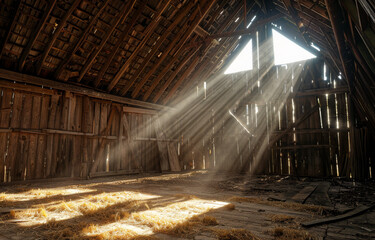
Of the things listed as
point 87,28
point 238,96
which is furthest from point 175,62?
point 87,28

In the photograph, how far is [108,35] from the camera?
6922 mm

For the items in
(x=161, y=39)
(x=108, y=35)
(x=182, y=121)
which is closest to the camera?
(x=108, y=35)

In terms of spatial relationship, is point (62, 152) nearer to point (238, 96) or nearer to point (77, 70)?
point (77, 70)

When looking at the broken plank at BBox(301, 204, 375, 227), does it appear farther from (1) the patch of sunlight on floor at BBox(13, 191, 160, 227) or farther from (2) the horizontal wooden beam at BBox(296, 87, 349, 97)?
(2) the horizontal wooden beam at BBox(296, 87, 349, 97)

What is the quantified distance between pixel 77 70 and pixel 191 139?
21.2 feet

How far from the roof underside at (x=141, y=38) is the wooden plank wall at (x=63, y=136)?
75 centimetres

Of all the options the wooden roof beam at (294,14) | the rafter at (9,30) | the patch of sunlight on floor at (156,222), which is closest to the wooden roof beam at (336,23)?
the wooden roof beam at (294,14)

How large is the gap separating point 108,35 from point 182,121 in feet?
20.4

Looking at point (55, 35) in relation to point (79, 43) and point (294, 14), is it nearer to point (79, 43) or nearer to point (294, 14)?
point (79, 43)

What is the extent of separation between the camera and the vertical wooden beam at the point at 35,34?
5.56 metres

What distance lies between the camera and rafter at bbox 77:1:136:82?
6.57 meters

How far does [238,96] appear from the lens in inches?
424

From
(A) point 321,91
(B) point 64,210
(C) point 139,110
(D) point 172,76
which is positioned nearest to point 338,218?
(B) point 64,210

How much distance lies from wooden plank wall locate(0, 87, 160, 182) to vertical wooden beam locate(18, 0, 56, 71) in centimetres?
87
